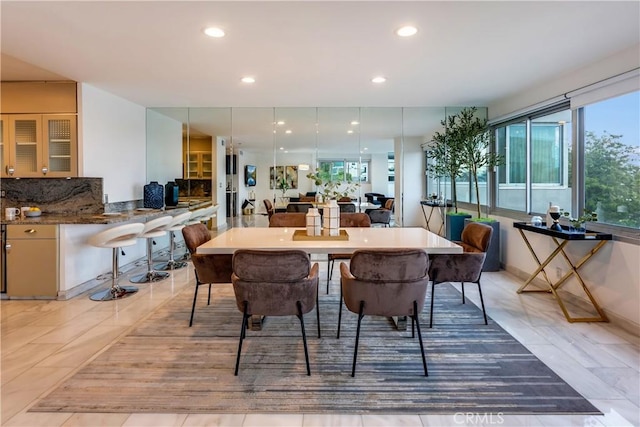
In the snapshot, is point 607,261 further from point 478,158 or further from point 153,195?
point 153,195

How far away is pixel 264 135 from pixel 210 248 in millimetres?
4923

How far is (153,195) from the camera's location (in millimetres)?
5418

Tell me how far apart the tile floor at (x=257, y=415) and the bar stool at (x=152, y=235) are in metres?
0.27

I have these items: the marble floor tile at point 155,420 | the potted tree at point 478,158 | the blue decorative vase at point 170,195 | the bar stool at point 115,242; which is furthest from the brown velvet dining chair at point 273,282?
the blue decorative vase at point 170,195

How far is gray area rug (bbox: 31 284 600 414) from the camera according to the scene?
6.59 ft

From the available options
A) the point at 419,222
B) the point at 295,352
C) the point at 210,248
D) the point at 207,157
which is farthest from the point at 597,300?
the point at 207,157

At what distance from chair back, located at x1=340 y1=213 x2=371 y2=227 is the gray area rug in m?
1.29

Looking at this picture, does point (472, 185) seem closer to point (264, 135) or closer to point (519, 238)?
point (519, 238)

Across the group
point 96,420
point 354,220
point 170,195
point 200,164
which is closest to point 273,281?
point 96,420

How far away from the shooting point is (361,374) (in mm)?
2320

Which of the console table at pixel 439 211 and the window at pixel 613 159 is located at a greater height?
the window at pixel 613 159

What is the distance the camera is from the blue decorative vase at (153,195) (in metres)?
5.40

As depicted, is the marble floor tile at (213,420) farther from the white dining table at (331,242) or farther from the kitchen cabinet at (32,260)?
the kitchen cabinet at (32,260)

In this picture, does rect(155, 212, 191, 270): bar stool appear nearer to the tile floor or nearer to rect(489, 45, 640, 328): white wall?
the tile floor
